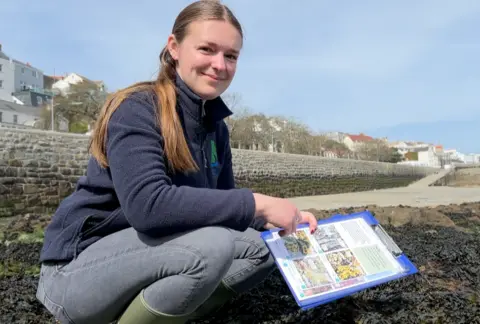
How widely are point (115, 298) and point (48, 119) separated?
40.8m

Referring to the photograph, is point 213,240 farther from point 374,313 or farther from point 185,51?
point 374,313

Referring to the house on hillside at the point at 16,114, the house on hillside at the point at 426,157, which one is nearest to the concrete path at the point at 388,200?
the house on hillside at the point at 16,114

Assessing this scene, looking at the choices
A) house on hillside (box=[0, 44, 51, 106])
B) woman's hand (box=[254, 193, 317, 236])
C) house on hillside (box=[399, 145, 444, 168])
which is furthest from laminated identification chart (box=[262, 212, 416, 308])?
house on hillside (box=[399, 145, 444, 168])

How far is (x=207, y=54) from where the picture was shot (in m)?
1.86

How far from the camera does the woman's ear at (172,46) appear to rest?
1940 mm

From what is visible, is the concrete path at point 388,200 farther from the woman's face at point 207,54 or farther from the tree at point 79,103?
the tree at point 79,103

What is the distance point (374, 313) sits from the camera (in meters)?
2.05

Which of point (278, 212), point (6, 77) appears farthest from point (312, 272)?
point (6, 77)

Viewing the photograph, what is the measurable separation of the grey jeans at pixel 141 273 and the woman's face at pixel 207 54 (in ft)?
2.23

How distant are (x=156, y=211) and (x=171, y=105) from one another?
0.48 meters

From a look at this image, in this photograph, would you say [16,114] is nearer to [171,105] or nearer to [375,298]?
[171,105]

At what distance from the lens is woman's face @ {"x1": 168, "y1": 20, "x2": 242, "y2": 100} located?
182 cm

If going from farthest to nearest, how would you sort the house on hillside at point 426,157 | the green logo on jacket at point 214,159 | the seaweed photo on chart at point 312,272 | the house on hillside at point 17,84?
the house on hillside at point 426,157 < the house on hillside at point 17,84 < the green logo on jacket at point 214,159 < the seaweed photo on chart at point 312,272

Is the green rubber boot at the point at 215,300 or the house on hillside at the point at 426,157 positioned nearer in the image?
the green rubber boot at the point at 215,300
